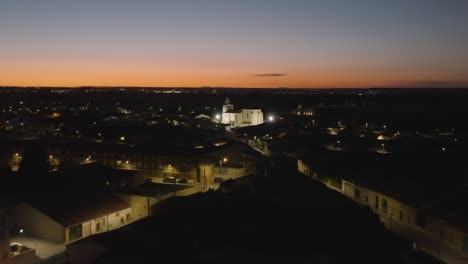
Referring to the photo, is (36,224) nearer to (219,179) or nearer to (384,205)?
(219,179)

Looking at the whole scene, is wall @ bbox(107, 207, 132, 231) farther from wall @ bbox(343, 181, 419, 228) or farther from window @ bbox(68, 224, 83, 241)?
wall @ bbox(343, 181, 419, 228)

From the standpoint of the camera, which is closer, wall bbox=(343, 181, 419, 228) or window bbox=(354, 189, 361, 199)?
wall bbox=(343, 181, 419, 228)

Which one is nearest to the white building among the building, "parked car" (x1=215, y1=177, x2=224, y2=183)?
"parked car" (x1=215, y1=177, x2=224, y2=183)

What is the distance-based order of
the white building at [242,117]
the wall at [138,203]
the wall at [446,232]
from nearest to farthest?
the wall at [446,232]
the wall at [138,203]
the white building at [242,117]

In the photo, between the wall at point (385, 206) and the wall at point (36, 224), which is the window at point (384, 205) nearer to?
the wall at point (385, 206)

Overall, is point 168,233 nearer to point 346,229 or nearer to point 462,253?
point 346,229

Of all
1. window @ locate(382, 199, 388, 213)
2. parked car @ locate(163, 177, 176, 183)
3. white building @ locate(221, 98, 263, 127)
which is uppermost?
white building @ locate(221, 98, 263, 127)

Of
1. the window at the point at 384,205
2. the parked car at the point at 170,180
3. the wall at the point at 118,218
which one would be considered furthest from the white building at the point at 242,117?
the wall at the point at 118,218

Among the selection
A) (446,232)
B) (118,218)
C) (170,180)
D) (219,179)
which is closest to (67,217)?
(118,218)
